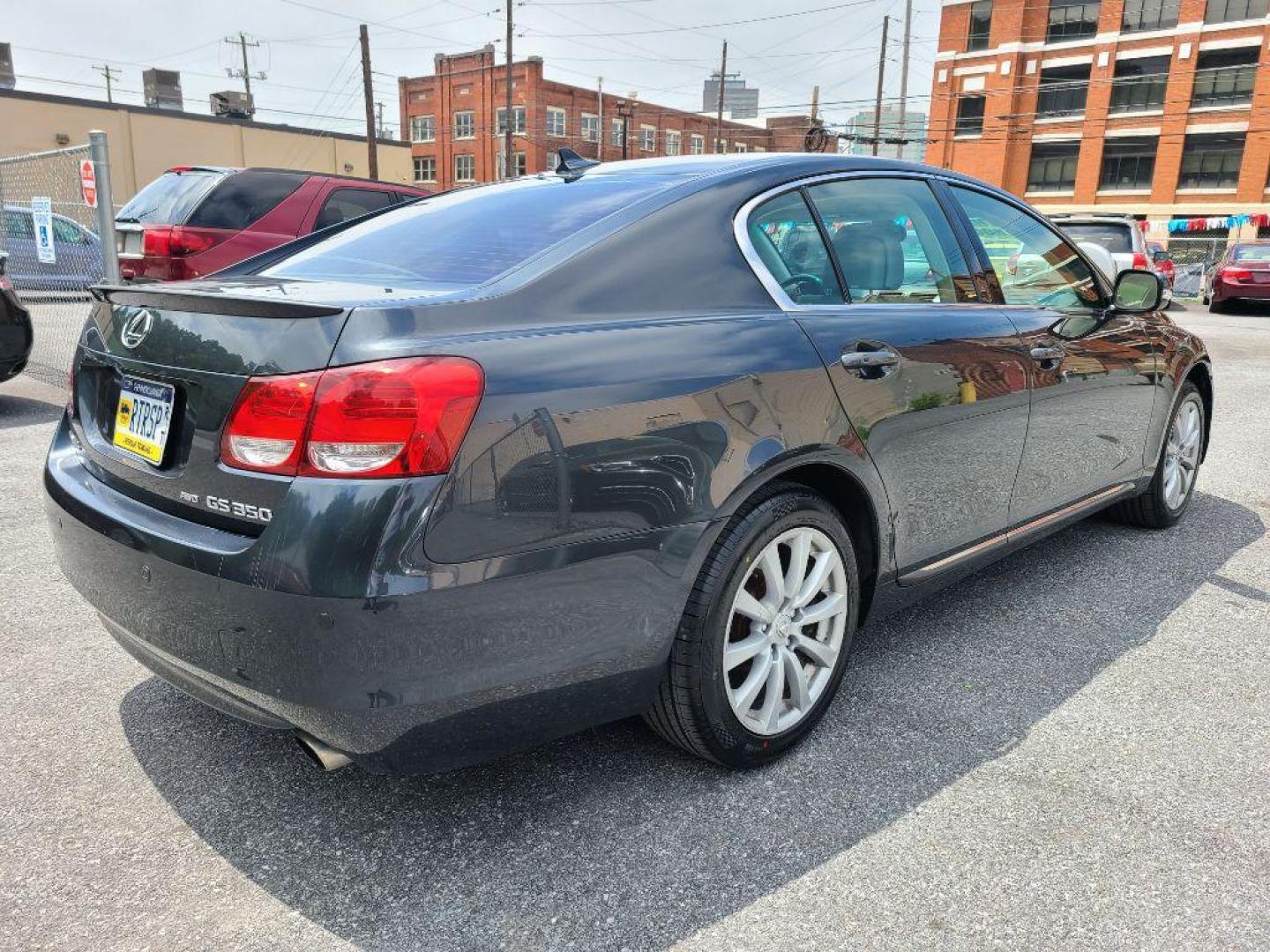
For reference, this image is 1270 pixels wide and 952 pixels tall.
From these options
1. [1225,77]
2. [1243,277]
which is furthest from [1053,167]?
[1243,277]

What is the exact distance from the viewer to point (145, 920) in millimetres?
1923

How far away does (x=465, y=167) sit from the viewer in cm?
5906

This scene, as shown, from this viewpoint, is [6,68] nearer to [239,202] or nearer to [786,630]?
[239,202]

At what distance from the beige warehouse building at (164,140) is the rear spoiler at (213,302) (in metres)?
30.6

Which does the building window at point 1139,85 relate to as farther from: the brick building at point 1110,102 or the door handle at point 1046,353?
the door handle at point 1046,353

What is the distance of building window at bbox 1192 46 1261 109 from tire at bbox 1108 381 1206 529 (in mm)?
49445

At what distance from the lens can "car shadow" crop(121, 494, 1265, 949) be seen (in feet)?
6.51

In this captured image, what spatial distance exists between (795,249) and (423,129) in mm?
64556

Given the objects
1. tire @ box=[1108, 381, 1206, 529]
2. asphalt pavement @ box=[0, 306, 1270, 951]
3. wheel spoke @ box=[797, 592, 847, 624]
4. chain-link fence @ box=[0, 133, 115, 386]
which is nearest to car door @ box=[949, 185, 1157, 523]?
tire @ box=[1108, 381, 1206, 529]

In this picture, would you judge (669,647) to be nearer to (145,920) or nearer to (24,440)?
(145,920)

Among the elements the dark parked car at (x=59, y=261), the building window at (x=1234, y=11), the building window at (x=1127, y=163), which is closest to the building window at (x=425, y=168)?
the building window at (x=1127, y=163)

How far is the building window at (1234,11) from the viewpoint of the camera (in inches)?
1711

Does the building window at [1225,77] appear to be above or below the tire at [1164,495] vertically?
above

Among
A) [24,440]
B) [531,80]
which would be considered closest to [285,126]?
[531,80]
